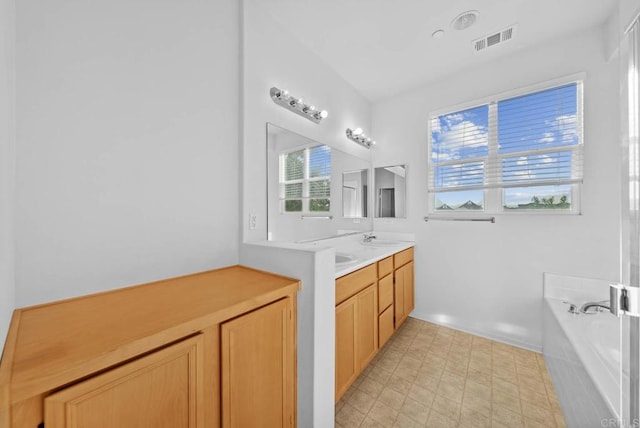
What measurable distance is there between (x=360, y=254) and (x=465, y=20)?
2.02m

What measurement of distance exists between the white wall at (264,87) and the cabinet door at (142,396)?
35.6 inches

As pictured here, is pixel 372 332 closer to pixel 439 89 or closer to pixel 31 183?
pixel 31 183

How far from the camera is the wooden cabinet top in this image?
1.85 ft

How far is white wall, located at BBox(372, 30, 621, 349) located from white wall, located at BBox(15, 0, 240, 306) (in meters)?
2.11

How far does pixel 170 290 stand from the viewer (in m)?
1.12

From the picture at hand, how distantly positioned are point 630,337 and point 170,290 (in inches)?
61.9

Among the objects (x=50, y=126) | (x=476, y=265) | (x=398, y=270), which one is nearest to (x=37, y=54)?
(x=50, y=126)

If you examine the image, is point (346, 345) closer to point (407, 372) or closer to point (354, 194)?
point (407, 372)

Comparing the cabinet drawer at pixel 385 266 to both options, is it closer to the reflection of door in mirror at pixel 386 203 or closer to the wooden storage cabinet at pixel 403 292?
the wooden storage cabinet at pixel 403 292

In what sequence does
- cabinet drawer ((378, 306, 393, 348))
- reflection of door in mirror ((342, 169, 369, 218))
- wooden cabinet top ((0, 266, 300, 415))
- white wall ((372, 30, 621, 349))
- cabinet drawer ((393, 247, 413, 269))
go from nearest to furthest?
wooden cabinet top ((0, 266, 300, 415))
white wall ((372, 30, 621, 349))
cabinet drawer ((378, 306, 393, 348))
cabinet drawer ((393, 247, 413, 269))
reflection of door in mirror ((342, 169, 369, 218))

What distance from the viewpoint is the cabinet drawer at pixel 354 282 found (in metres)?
1.54

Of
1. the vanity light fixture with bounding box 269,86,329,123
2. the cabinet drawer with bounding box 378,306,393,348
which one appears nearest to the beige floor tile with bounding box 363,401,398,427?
the cabinet drawer with bounding box 378,306,393,348

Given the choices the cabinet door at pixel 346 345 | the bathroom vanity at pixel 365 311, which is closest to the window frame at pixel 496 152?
the bathroom vanity at pixel 365 311

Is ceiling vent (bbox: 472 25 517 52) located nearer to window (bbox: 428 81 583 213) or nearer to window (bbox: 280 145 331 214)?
window (bbox: 428 81 583 213)
